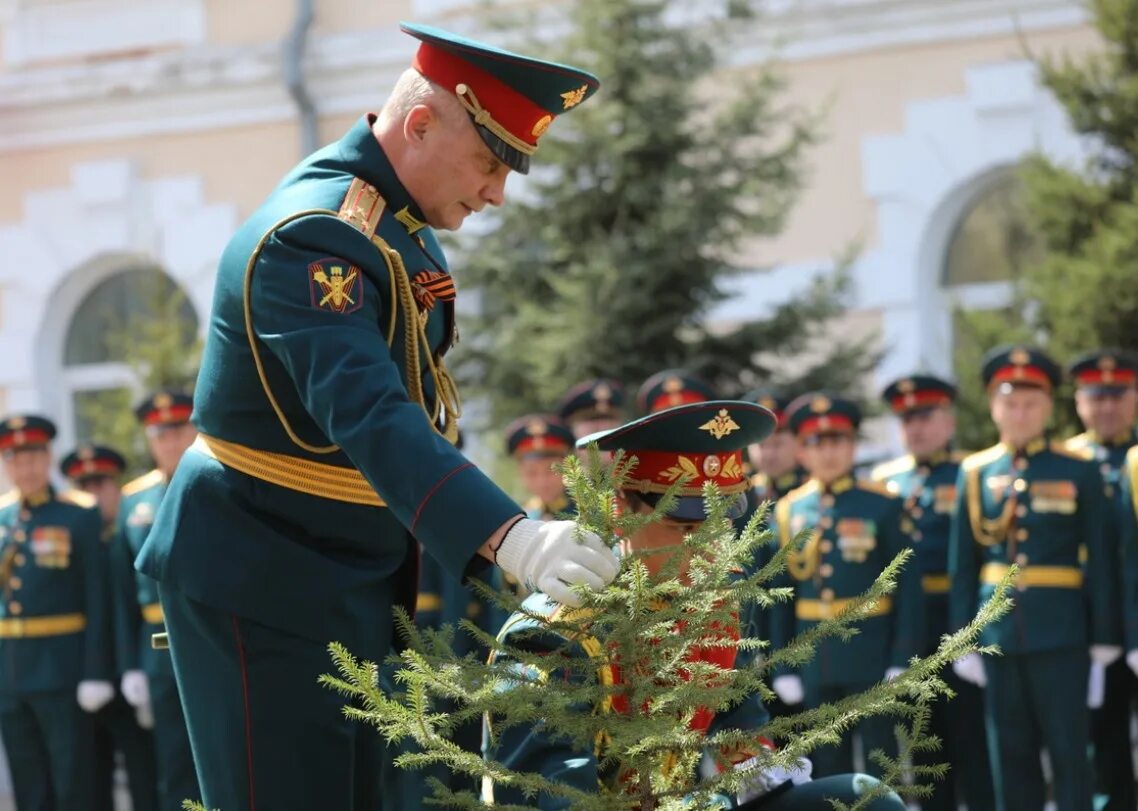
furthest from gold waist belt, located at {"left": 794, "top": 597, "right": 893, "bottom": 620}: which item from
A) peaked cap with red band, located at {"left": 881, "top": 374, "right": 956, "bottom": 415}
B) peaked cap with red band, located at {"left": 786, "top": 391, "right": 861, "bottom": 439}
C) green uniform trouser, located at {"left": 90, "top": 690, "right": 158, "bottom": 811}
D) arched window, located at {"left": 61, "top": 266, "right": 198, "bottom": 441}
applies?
arched window, located at {"left": 61, "top": 266, "right": 198, "bottom": 441}

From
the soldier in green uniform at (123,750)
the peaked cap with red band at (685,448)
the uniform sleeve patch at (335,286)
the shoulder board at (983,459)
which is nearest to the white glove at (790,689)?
the shoulder board at (983,459)

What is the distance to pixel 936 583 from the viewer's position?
28.2 feet

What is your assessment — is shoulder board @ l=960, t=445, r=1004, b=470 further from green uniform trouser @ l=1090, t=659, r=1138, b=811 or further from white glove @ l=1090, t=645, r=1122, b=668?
green uniform trouser @ l=1090, t=659, r=1138, b=811

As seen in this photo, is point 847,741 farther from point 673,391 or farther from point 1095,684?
point 673,391

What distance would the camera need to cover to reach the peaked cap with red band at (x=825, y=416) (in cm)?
846

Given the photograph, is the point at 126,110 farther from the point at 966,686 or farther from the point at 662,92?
the point at 966,686

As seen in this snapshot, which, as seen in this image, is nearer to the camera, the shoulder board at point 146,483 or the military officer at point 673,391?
the military officer at point 673,391

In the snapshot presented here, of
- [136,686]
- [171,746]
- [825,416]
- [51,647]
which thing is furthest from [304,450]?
[51,647]

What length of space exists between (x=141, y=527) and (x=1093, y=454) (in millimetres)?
4280

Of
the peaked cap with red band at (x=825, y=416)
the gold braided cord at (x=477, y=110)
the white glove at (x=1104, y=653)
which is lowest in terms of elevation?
the white glove at (x=1104, y=653)

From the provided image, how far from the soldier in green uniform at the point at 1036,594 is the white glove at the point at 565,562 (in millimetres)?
5196

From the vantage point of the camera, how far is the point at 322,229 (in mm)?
3133

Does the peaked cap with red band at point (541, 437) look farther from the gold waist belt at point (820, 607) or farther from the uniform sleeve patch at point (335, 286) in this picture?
the uniform sleeve patch at point (335, 286)

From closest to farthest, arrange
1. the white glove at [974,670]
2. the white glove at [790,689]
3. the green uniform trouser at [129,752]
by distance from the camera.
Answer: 1. the white glove at [974,670]
2. the white glove at [790,689]
3. the green uniform trouser at [129,752]
